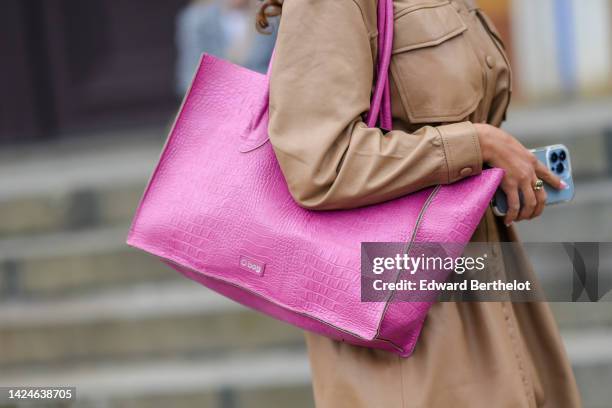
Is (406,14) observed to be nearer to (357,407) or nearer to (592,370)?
(357,407)

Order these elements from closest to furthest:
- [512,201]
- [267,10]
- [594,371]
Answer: [512,201]
[267,10]
[594,371]

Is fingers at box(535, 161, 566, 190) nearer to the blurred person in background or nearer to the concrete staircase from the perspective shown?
the concrete staircase

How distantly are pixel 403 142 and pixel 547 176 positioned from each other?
0.35m

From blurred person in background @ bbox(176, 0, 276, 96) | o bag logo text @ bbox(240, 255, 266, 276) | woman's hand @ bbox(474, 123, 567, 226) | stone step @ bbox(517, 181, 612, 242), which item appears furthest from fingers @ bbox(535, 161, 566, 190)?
blurred person in background @ bbox(176, 0, 276, 96)

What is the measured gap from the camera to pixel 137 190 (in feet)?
16.7

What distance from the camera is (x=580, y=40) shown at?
5.53m

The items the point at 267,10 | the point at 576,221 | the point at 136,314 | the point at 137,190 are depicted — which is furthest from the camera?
the point at 137,190

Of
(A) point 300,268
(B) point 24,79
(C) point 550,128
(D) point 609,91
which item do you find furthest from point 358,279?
(B) point 24,79

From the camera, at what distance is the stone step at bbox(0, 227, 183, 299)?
484 centimetres

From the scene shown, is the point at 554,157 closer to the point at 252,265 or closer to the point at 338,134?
the point at 338,134

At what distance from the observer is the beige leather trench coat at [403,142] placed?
1861 millimetres

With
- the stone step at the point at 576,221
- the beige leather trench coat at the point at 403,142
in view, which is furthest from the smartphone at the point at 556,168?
the stone step at the point at 576,221

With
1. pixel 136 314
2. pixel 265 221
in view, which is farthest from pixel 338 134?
pixel 136 314

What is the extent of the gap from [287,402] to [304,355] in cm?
25
